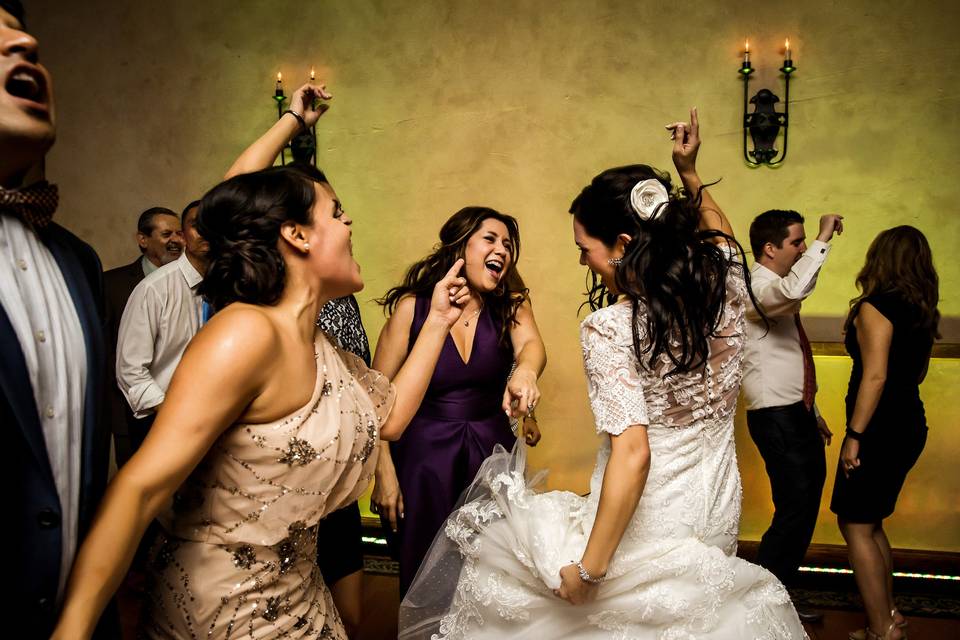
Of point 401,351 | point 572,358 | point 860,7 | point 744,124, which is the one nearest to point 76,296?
point 401,351

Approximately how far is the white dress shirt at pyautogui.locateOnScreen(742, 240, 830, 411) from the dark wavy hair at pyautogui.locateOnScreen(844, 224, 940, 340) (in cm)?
25

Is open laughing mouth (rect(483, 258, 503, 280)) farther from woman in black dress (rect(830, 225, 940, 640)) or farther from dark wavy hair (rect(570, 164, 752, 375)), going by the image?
woman in black dress (rect(830, 225, 940, 640))

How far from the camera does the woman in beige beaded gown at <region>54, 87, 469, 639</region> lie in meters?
1.11

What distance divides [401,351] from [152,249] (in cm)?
187

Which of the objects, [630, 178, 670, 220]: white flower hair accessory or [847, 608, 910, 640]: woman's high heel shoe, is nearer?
[630, 178, 670, 220]: white flower hair accessory

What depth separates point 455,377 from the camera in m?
2.53

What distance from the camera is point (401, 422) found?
161 cm

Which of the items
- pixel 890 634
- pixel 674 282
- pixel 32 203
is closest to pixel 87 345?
pixel 32 203

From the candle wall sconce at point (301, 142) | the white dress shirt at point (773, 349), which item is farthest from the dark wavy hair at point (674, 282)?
the candle wall sconce at point (301, 142)

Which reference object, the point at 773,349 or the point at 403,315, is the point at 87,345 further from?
the point at 773,349

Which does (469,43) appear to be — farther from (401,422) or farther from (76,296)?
(76,296)

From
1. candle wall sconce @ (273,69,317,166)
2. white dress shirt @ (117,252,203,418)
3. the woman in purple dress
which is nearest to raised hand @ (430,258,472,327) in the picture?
the woman in purple dress

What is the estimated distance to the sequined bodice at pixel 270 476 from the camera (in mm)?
1198

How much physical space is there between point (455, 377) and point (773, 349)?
1.48m
